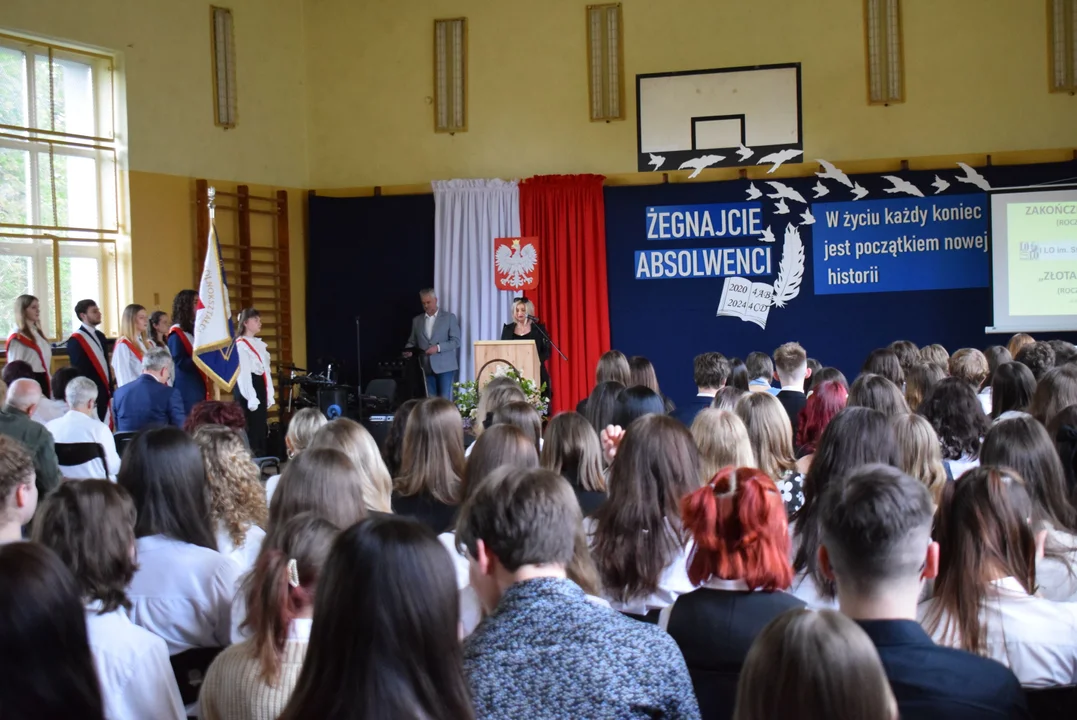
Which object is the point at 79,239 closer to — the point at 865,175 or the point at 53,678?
the point at 865,175

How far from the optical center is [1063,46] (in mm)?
9648

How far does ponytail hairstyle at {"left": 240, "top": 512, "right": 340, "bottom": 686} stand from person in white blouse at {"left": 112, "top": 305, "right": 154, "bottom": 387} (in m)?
6.42

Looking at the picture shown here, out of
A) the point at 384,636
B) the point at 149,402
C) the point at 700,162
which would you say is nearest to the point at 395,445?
the point at 149,402

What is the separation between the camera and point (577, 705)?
156 centimetres

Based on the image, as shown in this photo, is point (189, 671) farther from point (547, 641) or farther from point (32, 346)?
point (32, 346)

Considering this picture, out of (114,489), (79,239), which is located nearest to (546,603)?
(114,489)

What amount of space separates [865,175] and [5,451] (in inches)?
354

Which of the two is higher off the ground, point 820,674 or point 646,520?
point 820,674

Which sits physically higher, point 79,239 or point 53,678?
point 79,239

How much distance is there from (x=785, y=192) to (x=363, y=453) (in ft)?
25.2

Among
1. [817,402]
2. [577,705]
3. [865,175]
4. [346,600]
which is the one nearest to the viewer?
[346,600]

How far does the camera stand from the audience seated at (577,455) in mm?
3381

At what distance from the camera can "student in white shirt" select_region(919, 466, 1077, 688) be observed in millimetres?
2039

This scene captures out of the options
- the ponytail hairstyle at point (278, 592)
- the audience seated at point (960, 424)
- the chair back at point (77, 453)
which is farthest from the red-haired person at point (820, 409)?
the chair back at point (77, 453)
